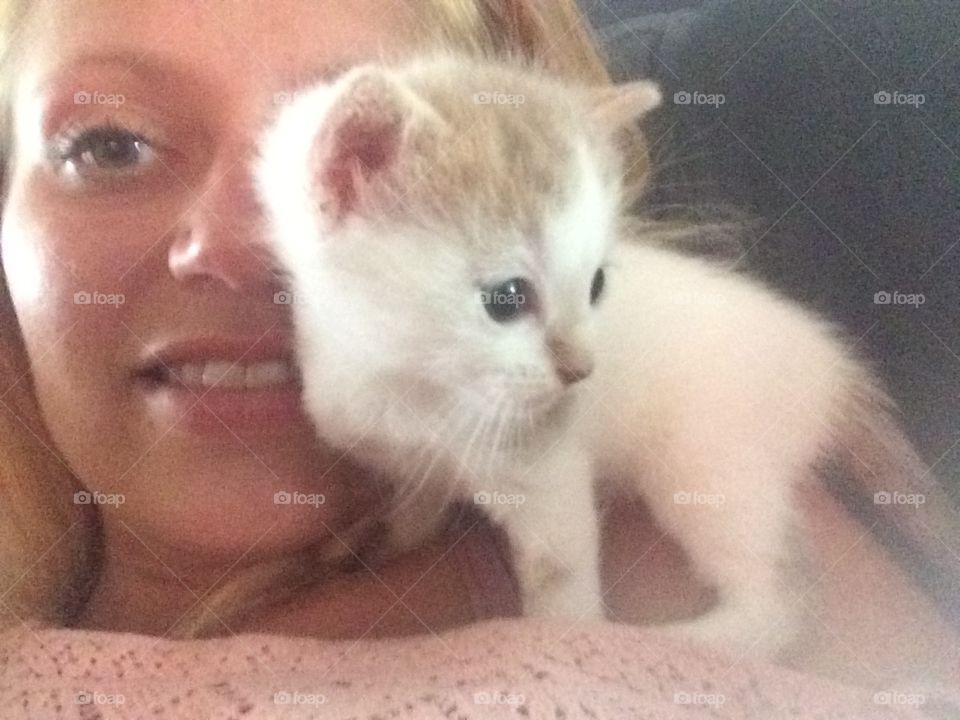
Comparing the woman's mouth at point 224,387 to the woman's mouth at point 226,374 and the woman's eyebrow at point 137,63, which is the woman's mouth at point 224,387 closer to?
the woman's mouth at point 226,374

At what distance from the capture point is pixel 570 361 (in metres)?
0.58

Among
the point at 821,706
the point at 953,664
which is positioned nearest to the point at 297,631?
the point at 821,706

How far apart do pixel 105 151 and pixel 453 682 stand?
1.54ft

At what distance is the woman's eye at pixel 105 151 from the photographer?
616mm

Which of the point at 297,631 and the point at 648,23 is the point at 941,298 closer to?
the point at 648,23

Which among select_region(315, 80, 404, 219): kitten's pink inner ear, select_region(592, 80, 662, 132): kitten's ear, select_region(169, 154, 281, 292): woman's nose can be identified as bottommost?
select_region(169, 154, 281, 292): woman's nose

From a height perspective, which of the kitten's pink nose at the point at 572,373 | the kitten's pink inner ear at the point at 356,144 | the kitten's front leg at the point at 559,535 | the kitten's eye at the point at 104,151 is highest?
the kitten's pink inner ear at the point at 356,144

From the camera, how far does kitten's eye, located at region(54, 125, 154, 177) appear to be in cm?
62

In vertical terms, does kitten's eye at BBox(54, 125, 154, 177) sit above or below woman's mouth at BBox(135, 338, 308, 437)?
above

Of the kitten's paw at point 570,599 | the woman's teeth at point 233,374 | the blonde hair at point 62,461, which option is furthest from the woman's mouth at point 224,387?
the kitten's paw at point 570,599

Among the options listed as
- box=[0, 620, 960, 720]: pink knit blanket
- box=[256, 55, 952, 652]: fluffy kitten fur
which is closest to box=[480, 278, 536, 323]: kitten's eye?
box=[256, 55, 952, 652]: fluffy kitten fur

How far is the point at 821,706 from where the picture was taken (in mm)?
610

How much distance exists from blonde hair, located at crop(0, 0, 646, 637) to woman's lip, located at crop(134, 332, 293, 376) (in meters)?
0.12

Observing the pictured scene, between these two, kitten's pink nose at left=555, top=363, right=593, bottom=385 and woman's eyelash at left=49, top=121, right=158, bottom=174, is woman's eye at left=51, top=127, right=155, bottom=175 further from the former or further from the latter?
kitten's pink nose at left=555, top=363, right=593, bottom=385
